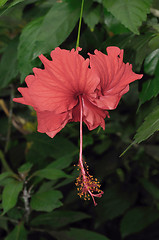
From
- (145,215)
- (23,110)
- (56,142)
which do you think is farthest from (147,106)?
(23,110)

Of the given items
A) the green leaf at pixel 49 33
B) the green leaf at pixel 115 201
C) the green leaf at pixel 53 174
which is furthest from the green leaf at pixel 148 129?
the green leaf at pixel 115 201

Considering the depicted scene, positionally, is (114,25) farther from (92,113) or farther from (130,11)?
(92,113)

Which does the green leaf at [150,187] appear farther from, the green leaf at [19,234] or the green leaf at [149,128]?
the green leaf at [149,128]

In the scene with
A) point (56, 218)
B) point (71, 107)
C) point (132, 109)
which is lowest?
point (56, 218)

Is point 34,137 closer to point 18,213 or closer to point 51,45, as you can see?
point 18,213

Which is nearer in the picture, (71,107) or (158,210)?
(71,107)

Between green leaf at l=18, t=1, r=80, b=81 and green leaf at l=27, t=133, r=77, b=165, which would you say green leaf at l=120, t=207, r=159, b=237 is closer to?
green leaf at l=27, t=133, r=77, b=165
